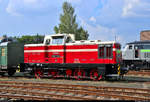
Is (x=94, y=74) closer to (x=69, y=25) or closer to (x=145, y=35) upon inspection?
(x=69, y=25)

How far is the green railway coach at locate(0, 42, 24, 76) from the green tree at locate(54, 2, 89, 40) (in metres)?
25.4

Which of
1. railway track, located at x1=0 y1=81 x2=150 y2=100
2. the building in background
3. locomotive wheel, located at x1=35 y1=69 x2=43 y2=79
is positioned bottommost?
railway track, located at x1=0 y1=81 x2=150 y2=100

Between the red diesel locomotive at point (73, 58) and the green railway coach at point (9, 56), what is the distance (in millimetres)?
2592

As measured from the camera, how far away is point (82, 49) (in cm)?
1516

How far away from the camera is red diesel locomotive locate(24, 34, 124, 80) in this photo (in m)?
14.4

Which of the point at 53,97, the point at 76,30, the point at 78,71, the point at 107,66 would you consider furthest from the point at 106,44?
the point at 76,30

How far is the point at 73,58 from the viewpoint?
51.1 ft

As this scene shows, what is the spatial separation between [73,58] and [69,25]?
31405 mm

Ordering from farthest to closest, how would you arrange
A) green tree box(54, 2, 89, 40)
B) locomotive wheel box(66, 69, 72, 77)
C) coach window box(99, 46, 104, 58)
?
green tree box(54, 2, 89, 40) < locomotive wheel box(66, 69, 72, 77) < coach window box(99, 46, 104, 58)

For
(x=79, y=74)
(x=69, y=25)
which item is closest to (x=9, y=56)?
(x=79, y=74)

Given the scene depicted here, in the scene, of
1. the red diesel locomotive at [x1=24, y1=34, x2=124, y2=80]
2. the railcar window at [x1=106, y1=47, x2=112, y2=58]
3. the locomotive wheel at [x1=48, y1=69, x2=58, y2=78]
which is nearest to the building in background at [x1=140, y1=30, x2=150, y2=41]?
the red diesel locomotive at [x1=24, y1=34, x2=124, y2=80]

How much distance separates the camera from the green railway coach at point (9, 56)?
61.1ft

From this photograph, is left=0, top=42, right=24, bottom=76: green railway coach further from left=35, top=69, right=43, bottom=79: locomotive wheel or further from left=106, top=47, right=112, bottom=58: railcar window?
left=106, top=47, right=112, bottom=58: railcar window

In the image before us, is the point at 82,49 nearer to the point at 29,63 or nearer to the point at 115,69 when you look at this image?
the point at 115,69
